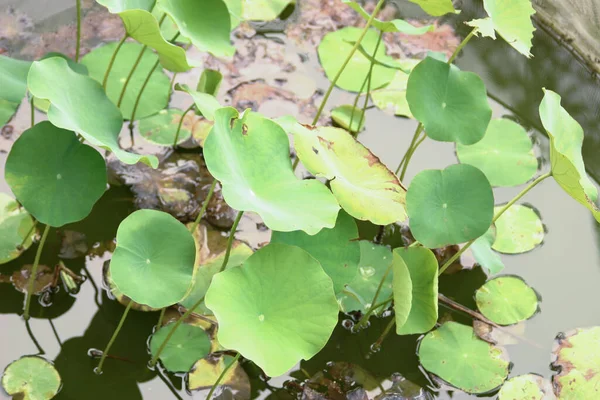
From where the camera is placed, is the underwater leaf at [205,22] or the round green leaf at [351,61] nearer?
the underwater leaf at [205,22]

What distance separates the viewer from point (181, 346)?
5.04 feet

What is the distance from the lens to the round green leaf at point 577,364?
62.9 inches

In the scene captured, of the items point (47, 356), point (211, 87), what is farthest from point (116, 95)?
point (47, 356)

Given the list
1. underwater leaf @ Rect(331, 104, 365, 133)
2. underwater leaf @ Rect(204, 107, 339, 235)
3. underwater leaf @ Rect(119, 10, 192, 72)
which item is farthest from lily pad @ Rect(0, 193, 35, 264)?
underwater leaf @ Rect(331, 104, 365, 133)

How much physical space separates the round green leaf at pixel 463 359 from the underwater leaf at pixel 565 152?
48cm

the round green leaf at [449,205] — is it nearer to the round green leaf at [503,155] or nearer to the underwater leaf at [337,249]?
the underwater leaf at [337,249]

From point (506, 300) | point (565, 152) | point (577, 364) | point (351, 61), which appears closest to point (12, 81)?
point (351, 61)

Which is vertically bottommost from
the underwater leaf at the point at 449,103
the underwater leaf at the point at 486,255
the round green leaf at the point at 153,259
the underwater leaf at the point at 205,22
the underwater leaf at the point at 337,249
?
the round green leaf at the point at 153,259

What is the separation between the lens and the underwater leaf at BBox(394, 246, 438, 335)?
138 cm

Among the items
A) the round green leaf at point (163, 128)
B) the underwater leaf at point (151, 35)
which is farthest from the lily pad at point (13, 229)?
the underwater leaf at point (151, 35)

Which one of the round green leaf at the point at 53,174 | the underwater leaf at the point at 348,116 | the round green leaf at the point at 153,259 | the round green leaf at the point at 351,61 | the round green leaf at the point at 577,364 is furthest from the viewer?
the round green leaf at the point at 351,61

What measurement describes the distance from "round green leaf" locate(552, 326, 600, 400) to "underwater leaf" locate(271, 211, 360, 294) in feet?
2.08

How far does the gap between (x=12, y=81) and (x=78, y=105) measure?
25cm

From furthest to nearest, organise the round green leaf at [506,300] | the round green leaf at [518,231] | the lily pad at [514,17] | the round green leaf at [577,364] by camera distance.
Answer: the round green leaf at [518,231]
the round green leaf at [506,300]
the round green leaf at [577,364]
the lily pad at [514,17]
